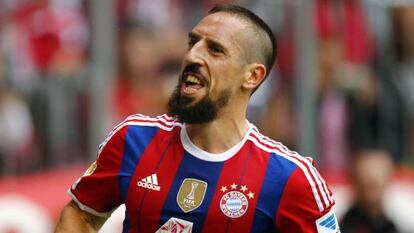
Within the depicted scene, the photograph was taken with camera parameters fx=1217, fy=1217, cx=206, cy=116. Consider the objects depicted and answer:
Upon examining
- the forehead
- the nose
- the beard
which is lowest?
the beard

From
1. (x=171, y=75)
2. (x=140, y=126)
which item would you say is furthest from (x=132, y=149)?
(x=171, y=75)

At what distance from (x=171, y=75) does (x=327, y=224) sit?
14.5 ft

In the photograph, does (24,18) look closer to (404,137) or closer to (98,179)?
(404,137)

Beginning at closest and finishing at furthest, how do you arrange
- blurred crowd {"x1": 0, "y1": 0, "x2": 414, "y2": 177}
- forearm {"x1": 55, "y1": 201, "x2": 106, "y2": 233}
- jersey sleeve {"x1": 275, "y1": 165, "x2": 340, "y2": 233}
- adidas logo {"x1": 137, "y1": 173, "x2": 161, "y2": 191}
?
jersey sleeve {"x1": 275, "y1": 165, "x2": 340, "y2": 233}, adidas logo {"x1": 137, "y1": 173, "x2": 161, "y2": 191}, forearm {"x1": 55, "y1": 201, "x2": 106, "y2": 233}, blurred crowd {"x1": 0, "y1": 0, "x2": 414, "y2": 177}

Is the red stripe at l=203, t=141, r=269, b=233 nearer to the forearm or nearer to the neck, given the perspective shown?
the neck

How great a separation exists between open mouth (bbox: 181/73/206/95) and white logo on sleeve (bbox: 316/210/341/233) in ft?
2.53

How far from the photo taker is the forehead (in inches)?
209

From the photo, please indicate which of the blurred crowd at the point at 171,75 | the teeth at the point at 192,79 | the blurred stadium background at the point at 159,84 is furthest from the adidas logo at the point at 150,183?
the blurred crowd at the point at 171,75

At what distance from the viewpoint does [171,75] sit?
9484 millimetres

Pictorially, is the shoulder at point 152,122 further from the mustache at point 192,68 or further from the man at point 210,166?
the mustache at point 192,68

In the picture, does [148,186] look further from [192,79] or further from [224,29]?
[224,29]

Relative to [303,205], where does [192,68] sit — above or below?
Answer: above

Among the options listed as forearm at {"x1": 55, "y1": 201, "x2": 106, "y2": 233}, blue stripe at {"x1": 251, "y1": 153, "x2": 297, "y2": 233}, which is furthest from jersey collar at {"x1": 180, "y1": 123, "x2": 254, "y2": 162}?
forearm at {"x1": 55, "y1": 201, "x2": 106, "y2": 233}

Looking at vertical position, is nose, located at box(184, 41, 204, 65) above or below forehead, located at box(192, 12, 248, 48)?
below
